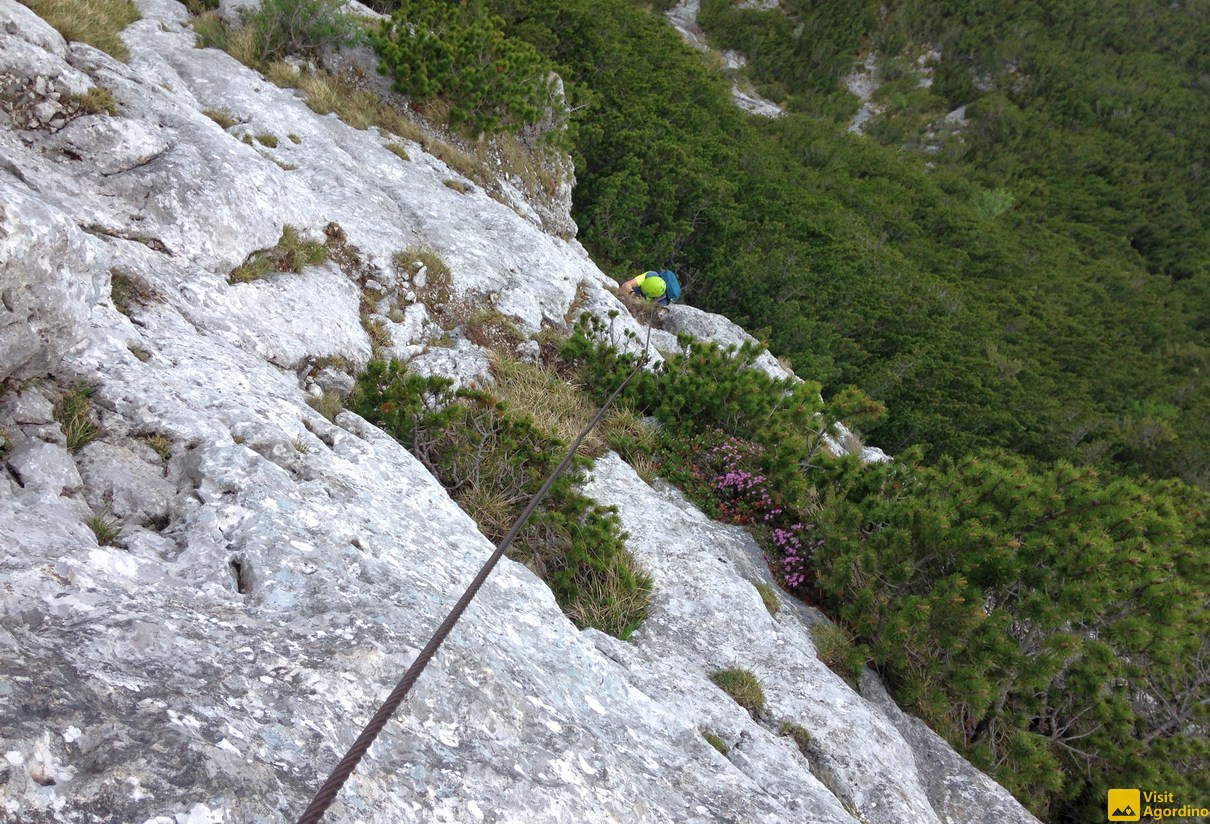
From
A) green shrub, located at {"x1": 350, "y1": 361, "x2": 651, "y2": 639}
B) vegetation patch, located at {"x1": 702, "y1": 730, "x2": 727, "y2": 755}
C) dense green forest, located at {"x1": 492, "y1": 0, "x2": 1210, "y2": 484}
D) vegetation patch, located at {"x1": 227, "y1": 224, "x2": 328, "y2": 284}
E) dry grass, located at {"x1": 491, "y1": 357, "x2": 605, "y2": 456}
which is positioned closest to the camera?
vegetation patch, located at {"x1": 702, "y1": 730, "x2": 727, "y2": 755}

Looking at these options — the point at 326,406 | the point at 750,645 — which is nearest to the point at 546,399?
the point at 326,406

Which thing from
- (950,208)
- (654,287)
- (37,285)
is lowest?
(654,287)

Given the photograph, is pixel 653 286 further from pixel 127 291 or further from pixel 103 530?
pixel 103 530

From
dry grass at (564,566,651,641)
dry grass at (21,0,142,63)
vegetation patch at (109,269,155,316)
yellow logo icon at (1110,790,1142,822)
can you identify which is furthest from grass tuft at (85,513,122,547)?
yellow logo icon at (1110,790,1142,822)

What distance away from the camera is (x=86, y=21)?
245 inches

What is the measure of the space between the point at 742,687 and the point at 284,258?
477cm

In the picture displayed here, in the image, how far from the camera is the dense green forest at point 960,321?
5641mm

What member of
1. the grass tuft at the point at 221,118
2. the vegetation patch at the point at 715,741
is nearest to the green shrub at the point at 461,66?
the grass tuft at the point at 221,118

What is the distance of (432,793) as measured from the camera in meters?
2.16

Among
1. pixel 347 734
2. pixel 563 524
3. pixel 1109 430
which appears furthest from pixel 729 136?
pixel 347 734

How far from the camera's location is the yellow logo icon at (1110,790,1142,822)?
5805 mm

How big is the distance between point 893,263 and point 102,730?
22510mm

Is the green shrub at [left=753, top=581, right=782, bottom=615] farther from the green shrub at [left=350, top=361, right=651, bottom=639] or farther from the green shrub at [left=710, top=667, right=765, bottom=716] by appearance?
the green shrub at [left=350, top=361, right=651, bottom=639]

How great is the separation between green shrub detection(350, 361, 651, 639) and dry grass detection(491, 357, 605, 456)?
72 cm
